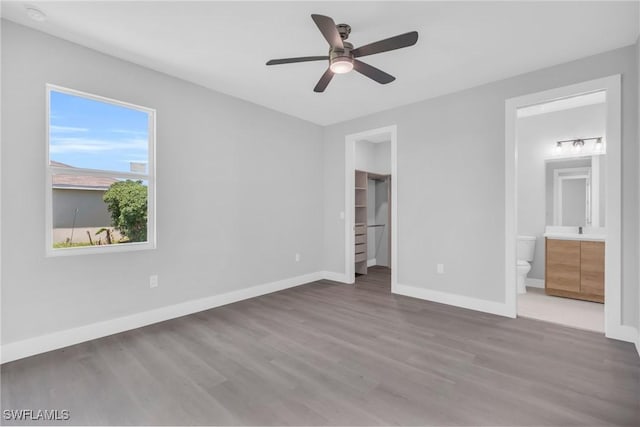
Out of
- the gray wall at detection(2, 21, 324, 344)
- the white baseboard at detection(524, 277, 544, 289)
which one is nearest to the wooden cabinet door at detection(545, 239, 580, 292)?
the white baseboard at detection(524, 277, 544, 289)

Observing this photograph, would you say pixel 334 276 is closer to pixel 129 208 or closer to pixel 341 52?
pixel 129 208

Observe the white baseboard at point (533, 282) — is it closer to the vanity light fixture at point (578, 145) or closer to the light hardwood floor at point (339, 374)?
the light hardwood floor at point (339, 374)

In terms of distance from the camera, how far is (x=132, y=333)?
114 inches

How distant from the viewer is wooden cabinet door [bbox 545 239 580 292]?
397cm

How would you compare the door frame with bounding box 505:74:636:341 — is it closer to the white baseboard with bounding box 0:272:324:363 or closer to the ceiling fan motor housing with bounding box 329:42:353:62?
the ceiling fan motor housing with bounding box 329:42:353:62

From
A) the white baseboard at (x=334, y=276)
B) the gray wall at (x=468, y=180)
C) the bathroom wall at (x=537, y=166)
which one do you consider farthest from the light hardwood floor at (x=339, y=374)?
the bathroom wall at (x=537, y=166)

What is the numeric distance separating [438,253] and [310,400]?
269cm

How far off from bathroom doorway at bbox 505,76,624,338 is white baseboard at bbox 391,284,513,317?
151 mm

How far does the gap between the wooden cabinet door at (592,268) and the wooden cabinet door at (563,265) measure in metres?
0.05

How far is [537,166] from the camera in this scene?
15.3 feet

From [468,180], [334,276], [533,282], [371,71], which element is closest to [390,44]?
[371,71]

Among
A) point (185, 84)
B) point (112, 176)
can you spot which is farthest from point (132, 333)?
point (185, 84)

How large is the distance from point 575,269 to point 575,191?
47.4 inches

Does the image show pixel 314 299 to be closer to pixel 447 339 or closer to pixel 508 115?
pixel 447 339
